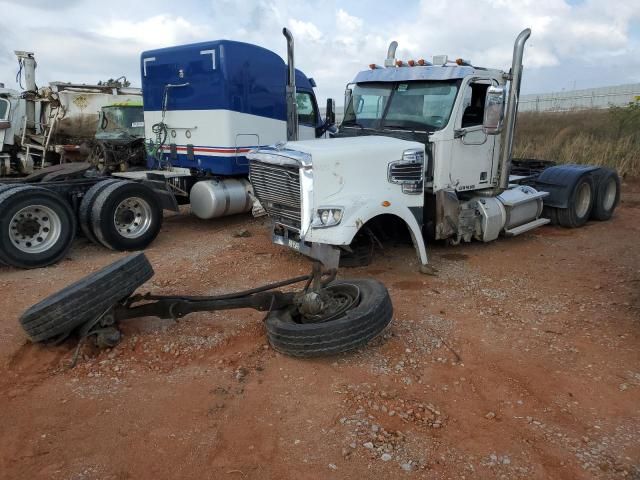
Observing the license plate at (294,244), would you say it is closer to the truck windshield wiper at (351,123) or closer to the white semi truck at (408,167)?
the white semi truck at (408,167)

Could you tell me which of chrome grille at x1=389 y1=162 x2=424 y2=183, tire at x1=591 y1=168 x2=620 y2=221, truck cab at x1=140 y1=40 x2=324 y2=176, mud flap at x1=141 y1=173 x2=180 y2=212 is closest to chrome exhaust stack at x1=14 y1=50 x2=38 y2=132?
truck cab at x1=140 y1=40 x2=324 y2=176

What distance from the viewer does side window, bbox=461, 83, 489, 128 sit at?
6.61 metres

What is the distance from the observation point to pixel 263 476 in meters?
2.92

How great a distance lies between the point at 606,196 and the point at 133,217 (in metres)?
8.21

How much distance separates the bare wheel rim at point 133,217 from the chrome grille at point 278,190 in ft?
7.88

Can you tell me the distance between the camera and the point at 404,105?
6844 millimetres

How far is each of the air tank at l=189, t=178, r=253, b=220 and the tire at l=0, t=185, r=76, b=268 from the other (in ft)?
7.34

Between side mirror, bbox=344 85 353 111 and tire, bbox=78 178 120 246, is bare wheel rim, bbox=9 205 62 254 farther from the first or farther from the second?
side mirror, bbox=344 85 353 111

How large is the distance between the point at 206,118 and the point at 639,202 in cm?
960

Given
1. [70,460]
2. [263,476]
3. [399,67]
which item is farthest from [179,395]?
[399,67]

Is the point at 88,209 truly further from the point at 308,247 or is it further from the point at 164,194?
the point at 308,247

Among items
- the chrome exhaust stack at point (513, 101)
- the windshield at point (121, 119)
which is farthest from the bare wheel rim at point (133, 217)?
the windshield at point (121, 119)

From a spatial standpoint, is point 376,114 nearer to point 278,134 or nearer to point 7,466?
point 278,134

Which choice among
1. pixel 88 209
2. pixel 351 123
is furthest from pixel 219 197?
pixel 351 123
